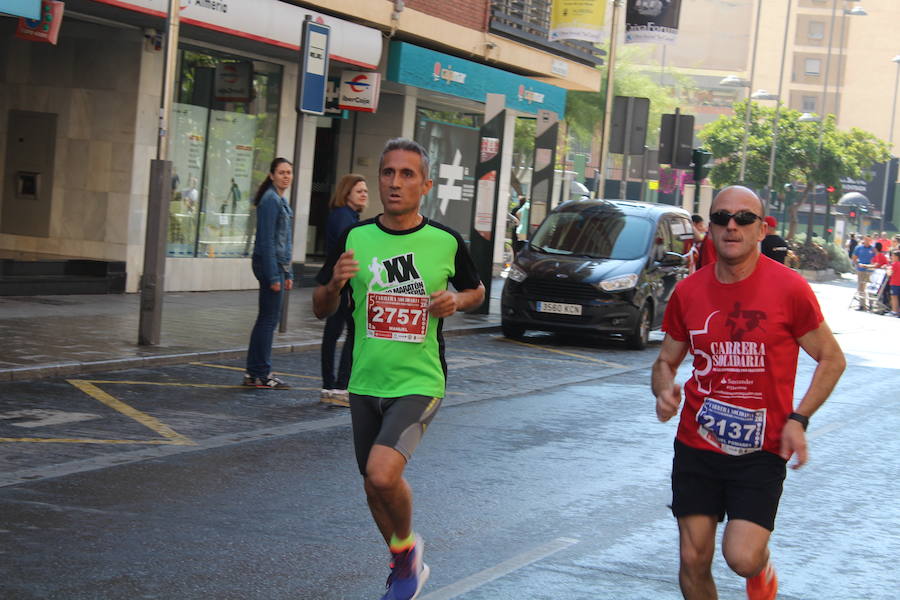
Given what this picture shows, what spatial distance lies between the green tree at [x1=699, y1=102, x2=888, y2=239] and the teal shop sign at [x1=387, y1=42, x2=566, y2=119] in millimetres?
28667

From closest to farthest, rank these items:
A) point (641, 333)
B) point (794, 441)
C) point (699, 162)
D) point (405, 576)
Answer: point (794, 441), point (405, 576), point (641, 333), point (699, 162)

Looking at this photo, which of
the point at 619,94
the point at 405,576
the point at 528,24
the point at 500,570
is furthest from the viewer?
the point at 619,94

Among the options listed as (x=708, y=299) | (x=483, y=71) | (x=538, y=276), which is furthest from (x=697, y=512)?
(x=483, y=71)

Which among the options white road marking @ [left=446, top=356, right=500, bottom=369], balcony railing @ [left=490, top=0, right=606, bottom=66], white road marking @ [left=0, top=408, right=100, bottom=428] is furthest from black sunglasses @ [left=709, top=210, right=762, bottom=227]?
balcony railing @ [left=490, top=0, right=606, bottom=66]

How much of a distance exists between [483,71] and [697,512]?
21.5 meters

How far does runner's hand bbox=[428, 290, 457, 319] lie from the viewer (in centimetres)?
532

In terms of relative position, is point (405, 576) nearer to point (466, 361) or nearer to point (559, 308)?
point (466, 361)

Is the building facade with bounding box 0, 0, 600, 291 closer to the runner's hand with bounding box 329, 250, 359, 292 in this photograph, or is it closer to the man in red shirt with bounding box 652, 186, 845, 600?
the runner's hand with bounding box 329, 250, 359, 292

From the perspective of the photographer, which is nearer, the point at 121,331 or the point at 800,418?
the point at 800,418

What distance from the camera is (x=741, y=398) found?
15.3ft

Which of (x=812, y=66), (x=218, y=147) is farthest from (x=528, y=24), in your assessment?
(x=812, y=66)

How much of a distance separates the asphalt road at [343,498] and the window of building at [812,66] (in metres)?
91.3

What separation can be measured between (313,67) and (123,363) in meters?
4.66

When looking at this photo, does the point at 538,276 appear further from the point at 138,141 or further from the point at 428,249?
the point at 428,249
